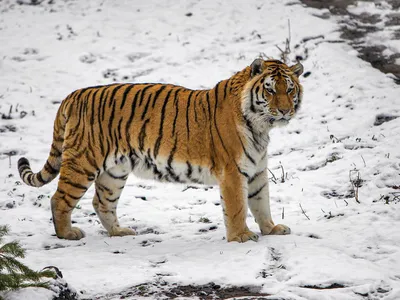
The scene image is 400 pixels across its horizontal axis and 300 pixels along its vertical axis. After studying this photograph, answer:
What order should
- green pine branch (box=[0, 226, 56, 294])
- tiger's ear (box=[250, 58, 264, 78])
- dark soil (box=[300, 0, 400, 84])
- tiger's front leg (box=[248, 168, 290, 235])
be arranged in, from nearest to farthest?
green pine branch (box=[0, 226, 56, 294]), tiger's ear (box=[250, 58, 264, 78]), tiger's front leg (box=[248, 168, 290, 235]), dark soil (box=[300, 0, 400, 84])

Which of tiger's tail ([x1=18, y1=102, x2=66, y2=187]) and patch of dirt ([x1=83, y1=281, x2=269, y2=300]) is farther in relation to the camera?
tiger's tail ([x1=18, y1=102, x2=66, y2=187])

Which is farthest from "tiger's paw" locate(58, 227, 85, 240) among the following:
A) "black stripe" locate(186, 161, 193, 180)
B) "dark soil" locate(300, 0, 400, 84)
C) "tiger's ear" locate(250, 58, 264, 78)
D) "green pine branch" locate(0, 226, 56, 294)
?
"dark soil" locate(300, 0, 400, 84)

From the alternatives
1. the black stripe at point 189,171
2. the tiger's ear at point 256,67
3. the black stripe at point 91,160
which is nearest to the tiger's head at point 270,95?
the tiger's ear at point 256,67

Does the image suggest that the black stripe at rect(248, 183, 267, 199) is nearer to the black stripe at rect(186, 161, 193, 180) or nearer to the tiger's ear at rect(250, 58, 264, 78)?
the black stripe at rect(186, 161, 193, 180)

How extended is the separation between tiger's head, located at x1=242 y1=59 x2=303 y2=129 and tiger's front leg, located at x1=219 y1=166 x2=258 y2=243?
0.54 metres

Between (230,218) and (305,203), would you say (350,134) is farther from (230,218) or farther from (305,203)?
(230,218)

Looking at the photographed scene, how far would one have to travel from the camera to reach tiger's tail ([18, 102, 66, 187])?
251 inches

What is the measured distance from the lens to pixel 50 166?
643 centimetres

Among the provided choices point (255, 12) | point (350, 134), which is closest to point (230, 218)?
point (350, 134)

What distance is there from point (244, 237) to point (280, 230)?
1.26 ft

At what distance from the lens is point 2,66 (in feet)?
35.1

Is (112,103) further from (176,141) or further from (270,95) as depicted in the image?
(270,95)

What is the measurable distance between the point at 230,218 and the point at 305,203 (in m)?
1.41

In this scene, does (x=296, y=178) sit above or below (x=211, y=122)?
below
